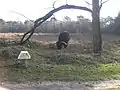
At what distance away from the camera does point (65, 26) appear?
105ft

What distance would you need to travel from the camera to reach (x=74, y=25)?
32.3 m

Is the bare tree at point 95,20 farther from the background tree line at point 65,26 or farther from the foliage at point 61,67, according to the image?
the background tree line at point 65,26

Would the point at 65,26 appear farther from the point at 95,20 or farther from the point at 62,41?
the point at 95,20

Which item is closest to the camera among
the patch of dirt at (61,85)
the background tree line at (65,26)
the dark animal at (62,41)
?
the patch of dirt at (61,85)

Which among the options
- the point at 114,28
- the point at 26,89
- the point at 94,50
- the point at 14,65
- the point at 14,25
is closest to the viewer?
the point at 26,89

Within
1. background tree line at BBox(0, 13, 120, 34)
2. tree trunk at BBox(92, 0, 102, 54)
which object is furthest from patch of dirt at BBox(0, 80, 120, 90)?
background tree line at BBox(0, 13, 120, 34)

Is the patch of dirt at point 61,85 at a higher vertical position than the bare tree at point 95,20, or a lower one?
lower

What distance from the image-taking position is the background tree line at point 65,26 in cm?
2991

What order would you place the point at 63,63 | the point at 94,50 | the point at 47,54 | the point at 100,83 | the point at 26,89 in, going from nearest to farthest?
the point at 26,89
the point at 100,83
the point at 63,63
the point at 47,54
the point at 94,50

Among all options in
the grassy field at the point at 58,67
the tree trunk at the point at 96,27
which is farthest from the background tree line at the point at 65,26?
the grassy field at the point at 58,67

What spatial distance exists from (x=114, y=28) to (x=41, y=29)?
19.8 feet

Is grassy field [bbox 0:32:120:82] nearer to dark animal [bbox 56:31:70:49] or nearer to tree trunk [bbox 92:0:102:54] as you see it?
tree trunk [bbox 92:0:102:54]

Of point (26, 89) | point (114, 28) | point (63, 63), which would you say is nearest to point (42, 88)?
point (26, 89)

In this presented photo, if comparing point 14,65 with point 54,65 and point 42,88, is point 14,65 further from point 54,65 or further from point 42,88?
point 42,88
